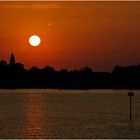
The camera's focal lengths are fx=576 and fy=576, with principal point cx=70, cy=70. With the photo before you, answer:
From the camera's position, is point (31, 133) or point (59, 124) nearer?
point (31, 133)

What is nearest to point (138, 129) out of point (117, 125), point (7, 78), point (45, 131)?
point (117, 125)

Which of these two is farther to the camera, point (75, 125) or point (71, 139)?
point (75, 125)

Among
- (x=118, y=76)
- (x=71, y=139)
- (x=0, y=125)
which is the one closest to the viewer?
(x=71, y=139)

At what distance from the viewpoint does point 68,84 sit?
7692 inches

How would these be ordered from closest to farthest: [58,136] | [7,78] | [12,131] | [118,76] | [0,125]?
1. [58,136]
2. [12,131]
3. [0,125]
4. [118,76]
5. [7,78]

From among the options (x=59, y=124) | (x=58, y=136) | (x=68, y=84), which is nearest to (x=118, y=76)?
(x=68, y=84)

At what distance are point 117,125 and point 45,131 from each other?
7878 mm

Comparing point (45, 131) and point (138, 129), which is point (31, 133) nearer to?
point (45, 131)

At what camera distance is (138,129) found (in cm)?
4353

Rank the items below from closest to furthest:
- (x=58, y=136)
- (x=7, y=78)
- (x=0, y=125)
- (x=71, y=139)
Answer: (x=71, y=139)
(x=58, y=136)
(x=0, y=125)
(x=7, y=78)

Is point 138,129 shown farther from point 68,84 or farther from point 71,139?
point 68,84

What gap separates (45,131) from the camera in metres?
41.7

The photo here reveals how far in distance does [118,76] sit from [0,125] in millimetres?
127092

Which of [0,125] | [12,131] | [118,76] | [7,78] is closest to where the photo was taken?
[12,131]
